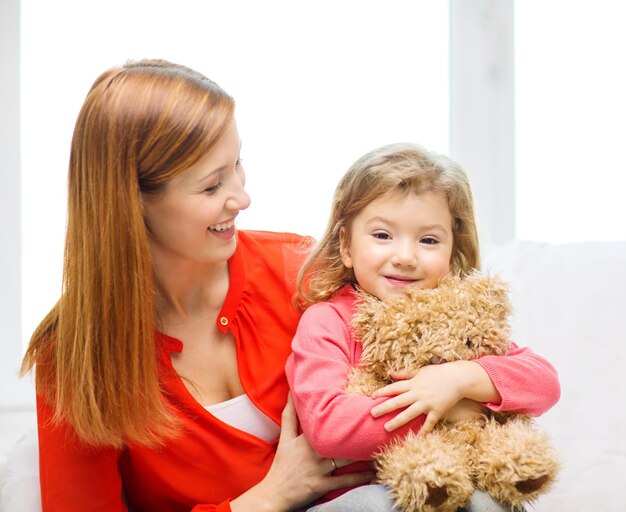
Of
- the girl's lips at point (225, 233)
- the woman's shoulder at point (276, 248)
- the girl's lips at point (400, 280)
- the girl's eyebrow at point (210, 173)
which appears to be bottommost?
the girl's lips at point (400, 280)

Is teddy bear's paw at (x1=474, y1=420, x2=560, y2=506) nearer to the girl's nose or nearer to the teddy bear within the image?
the teddy bear

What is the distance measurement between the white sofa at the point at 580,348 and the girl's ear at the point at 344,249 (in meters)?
0.51

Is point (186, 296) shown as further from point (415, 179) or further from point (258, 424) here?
point (415, 179)

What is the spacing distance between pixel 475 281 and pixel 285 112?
1378 mm

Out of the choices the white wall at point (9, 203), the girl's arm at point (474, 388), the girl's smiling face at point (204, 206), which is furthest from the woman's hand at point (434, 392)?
the white wall at point (9, 203)

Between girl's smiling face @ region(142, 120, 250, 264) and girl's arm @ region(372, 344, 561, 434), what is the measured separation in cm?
44

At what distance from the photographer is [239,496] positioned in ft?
4.86

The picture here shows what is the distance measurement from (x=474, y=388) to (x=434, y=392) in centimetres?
8

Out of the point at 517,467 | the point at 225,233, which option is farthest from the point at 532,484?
the point at 225,233

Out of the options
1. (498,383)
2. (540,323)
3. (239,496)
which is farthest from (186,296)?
(540,323)

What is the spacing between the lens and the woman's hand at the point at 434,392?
1.22 metres

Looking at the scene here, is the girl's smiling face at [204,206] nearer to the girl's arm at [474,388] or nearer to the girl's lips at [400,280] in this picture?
the girl's lips at [400,280]

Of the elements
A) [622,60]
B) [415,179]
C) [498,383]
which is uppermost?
[622,60]

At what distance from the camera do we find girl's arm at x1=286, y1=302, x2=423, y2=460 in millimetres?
1233
